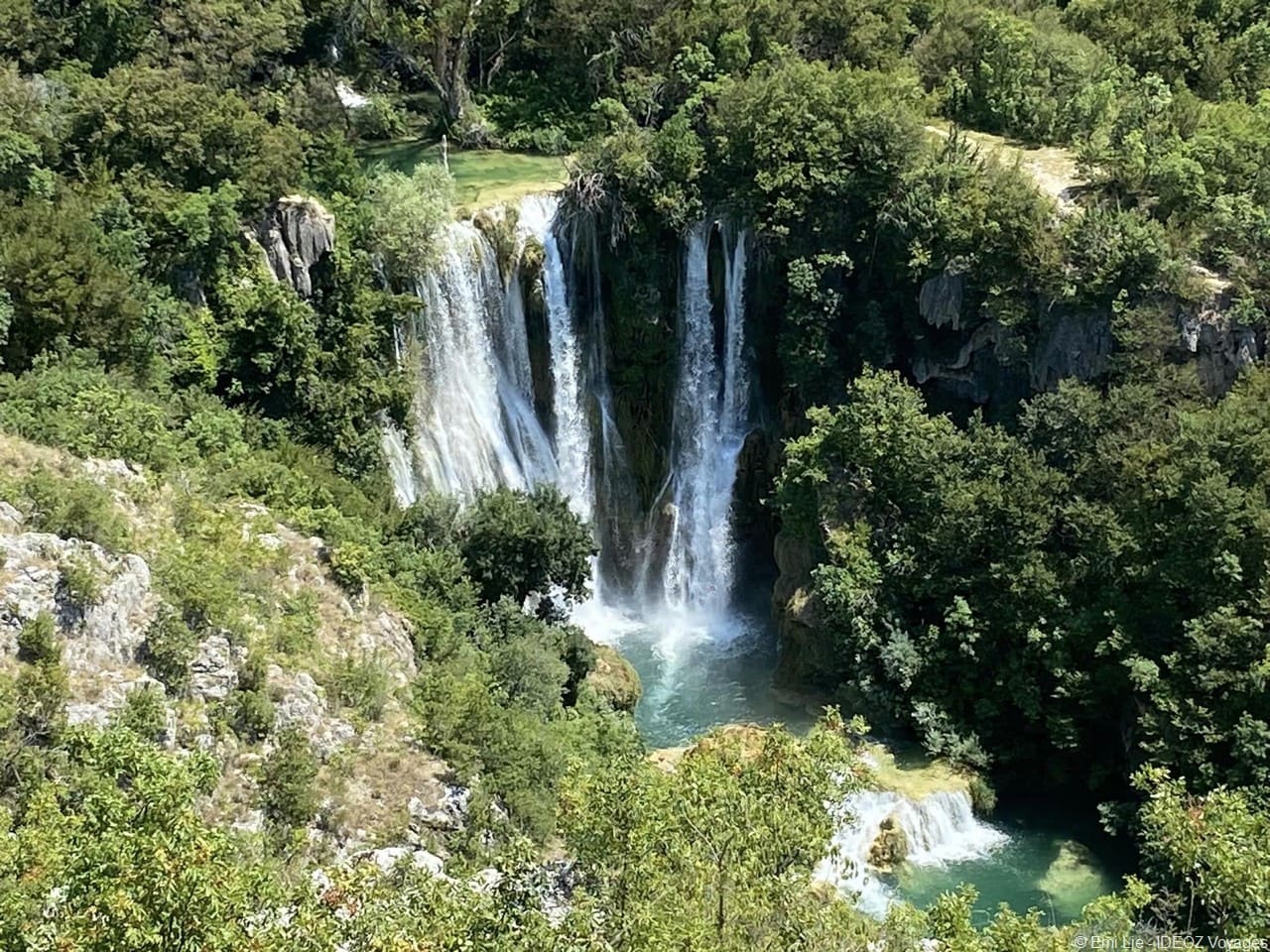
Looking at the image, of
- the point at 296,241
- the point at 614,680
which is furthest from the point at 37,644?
the point at 296,241

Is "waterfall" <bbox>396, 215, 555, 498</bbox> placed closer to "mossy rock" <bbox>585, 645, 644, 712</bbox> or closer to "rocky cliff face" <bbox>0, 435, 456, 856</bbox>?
"mossy rock" <bbox>585, 645, 644, 712</bbox>

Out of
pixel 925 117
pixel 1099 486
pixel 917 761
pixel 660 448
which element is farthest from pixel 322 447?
pixel 925 117

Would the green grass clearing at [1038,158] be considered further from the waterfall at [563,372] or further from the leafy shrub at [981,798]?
the leafy shrub at [981,798]

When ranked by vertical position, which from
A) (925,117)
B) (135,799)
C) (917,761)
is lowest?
(917,761)

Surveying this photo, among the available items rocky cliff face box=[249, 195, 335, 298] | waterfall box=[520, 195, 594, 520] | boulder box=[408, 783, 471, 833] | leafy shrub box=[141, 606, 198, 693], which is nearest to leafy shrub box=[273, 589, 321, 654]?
leafy shrub box=[141, 606, 198, 693]

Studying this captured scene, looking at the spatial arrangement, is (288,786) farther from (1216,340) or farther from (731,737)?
(1216,340)

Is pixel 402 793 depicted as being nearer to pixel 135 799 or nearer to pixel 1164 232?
pixel 135 799
